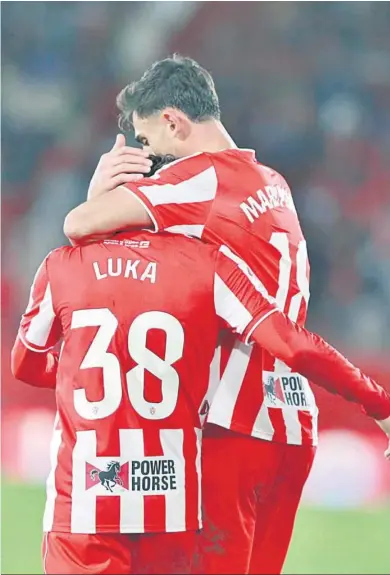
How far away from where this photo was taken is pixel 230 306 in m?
1.83

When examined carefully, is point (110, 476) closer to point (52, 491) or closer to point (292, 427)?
point (52, 491)

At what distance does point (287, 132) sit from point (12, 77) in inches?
67.5

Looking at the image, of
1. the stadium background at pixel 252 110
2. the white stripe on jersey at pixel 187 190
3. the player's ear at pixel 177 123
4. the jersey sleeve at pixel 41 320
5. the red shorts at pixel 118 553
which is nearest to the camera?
the red shorts at pixel 118 553

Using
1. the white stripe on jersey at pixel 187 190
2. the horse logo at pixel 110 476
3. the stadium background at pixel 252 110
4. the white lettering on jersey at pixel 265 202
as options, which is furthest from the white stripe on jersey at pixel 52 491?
the stadium background at pixel 252 110

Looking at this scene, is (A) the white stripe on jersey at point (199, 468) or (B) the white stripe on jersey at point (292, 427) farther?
(B) the white stripe on jersey at point (292, 427)

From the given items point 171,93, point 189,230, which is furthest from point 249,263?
point 171,93

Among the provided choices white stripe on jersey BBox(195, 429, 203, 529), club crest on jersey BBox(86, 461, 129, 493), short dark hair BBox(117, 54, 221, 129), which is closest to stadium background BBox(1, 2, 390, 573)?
short dark hair BBox(117, 54, 221, 129)

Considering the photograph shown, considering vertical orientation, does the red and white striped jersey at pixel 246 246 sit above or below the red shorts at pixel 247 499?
above

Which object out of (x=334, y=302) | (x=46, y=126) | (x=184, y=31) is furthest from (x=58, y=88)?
(x=334, y=302)

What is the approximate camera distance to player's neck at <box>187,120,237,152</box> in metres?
2.21

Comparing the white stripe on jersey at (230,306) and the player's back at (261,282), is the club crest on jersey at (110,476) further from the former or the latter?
the white stripe on jersey at (230,306)

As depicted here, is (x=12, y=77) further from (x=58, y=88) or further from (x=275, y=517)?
(x=275, y=517)

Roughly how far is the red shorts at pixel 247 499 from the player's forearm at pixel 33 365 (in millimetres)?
388

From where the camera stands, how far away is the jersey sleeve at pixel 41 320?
73.9 inches
